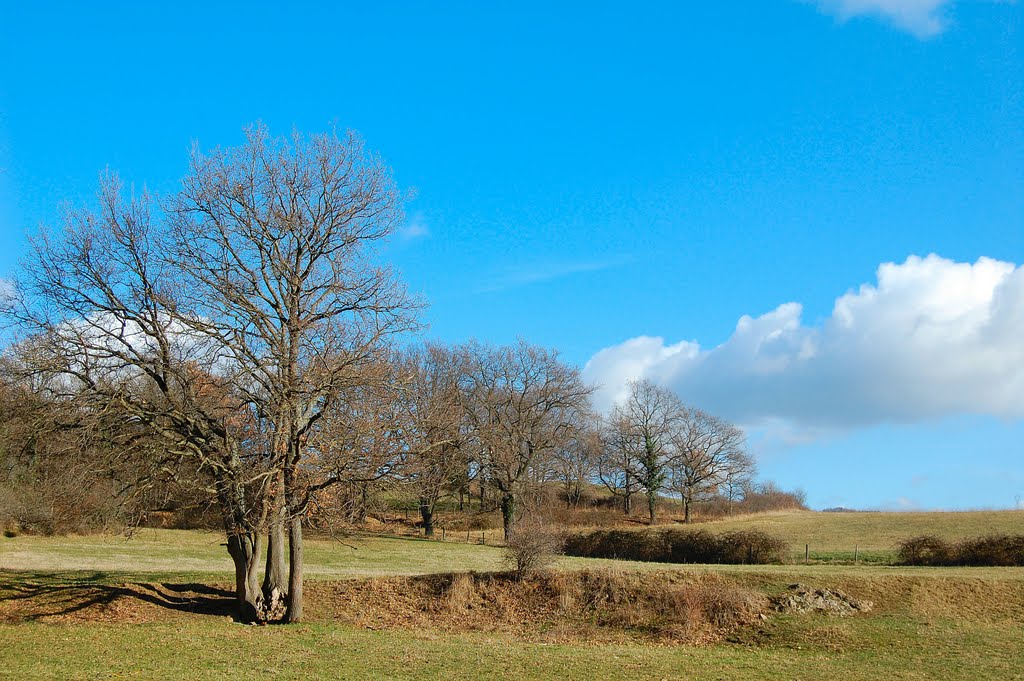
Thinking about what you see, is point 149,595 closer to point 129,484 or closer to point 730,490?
point 129,484

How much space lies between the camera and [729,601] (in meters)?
24.6

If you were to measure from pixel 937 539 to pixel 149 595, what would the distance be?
31.6 meters

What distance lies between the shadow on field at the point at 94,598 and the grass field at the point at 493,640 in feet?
0.37

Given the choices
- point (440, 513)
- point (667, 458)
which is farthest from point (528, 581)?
point (667, 458)

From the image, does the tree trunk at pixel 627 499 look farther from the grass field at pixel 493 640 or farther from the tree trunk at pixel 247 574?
the tree trunk at pixel 247 574

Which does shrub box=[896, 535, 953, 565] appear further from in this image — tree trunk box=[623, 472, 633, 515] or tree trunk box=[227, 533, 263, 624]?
Result: tree trunk box=[623, 472, 633, 515]

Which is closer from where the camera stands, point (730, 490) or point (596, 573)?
point (596, 573)

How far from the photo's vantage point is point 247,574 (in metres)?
23.9

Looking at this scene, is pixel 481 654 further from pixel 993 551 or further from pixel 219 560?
pixel 993 551

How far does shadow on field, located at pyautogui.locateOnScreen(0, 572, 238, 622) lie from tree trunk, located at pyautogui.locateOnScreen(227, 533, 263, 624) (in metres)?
1.21

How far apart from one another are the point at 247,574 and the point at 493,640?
8096mm

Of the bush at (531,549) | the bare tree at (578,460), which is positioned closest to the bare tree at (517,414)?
the bare tree at (578,460)

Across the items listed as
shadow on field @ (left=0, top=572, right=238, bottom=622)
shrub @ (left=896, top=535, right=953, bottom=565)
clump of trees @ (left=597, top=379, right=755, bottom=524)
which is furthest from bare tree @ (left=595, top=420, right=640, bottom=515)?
shadow on field @ (left=0, top=572, right=238, bottom=622)

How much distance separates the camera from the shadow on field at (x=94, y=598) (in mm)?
23219
